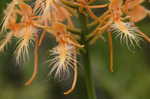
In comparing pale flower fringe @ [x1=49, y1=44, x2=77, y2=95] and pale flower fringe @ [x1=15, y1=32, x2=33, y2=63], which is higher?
pale flower fringe @ [x1=15, y1=32, x2=33, y2=63]

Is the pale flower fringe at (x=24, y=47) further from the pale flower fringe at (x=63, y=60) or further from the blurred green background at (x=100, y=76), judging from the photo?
the blurred green background at (x=100, y=76)

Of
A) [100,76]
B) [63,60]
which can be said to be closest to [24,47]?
[63,60]

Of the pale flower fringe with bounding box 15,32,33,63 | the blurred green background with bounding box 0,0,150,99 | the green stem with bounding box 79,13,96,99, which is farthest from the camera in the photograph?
the blurred green background with bounding box 0,0,150,99

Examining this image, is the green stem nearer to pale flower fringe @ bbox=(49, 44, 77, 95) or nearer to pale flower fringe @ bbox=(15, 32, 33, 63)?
pale flower fringe @ bbox=(49, 44, 77, 95)

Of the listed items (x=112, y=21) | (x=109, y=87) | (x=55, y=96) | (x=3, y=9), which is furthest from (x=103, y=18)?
(x=55, y=96)

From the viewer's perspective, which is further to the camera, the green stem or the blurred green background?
the blurred green background

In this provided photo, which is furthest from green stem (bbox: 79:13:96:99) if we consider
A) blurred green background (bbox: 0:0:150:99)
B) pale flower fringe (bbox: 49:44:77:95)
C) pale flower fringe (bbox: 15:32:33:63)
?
blurred green background (bbox: 0:0:150:99)

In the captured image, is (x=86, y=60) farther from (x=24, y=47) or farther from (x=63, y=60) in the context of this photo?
(x=24, y=47)

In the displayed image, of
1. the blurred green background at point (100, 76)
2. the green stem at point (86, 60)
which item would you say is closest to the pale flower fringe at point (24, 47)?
the green stem at point (86, 60)

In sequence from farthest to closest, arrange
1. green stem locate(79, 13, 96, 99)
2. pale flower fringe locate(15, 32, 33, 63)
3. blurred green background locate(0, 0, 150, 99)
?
blurred green background locate(0, 0, 150, 99) → pale flower fringe locate(15, 32, 33, 63) → green stem locate(79, 13, 96, 99)
